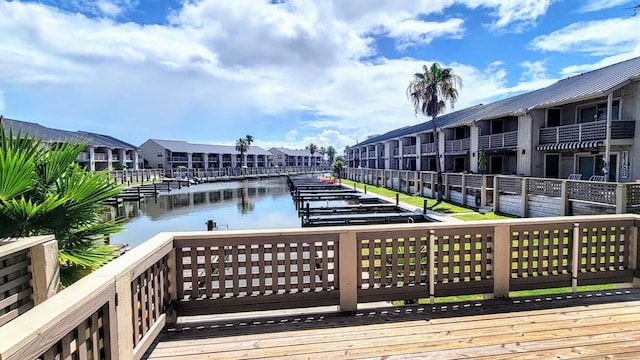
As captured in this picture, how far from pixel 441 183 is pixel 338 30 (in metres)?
13.4

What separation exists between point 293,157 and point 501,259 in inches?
4240

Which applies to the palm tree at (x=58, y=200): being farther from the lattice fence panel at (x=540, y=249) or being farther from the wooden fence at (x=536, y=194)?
the wooden fence at (x=536, y=194)

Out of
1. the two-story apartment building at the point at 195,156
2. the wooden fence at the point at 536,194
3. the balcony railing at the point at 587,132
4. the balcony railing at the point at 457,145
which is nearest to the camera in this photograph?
the wooden fence at the point at 536,194

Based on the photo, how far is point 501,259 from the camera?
3.72 metres

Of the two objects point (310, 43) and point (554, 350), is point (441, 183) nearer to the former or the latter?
point (310, 43)

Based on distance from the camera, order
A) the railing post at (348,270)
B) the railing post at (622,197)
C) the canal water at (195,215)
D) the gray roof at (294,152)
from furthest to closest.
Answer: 1. the gray roof at (294,152)
2. the canal water at (195,215)
3. the railing post at (622,197)
4. the railing post at (348,270)

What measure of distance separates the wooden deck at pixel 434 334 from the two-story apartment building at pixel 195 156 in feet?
237

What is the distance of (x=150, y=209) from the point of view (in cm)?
2952

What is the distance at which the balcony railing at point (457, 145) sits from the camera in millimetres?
24469

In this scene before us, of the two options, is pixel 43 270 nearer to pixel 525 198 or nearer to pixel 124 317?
pixel 124 317

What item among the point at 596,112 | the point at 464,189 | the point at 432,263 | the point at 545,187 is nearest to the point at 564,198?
the point at 545,187

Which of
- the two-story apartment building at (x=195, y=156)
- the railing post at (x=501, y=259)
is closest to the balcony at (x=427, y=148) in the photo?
the railing post at (x=501, y=259)

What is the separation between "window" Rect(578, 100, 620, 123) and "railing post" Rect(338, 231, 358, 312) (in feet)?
56.2

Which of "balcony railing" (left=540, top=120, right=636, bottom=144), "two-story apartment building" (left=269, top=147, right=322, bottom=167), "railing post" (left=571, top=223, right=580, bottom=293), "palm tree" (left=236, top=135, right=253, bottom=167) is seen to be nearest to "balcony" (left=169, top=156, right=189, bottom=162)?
"palm tree" (left=236, top=135, right=253, bottom=167)
